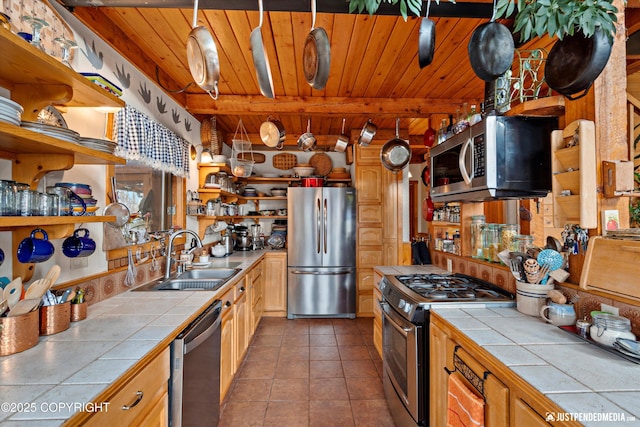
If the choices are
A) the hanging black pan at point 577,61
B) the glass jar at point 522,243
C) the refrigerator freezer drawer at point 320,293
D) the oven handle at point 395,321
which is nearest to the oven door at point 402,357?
the oven handle at point 395,321

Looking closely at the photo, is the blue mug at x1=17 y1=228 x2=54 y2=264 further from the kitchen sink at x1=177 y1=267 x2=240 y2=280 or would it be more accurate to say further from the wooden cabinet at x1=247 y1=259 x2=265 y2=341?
the wooden cabinet at x1=247 y1=259 x2=265 y2=341

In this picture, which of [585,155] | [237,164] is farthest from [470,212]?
[237,164]

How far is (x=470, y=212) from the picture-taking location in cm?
237

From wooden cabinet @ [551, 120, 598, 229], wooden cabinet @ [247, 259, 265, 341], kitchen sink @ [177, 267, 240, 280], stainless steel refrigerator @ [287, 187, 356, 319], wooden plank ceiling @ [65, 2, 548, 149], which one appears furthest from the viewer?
stainless steel refrigerator @ [287, 187, 356, 319]

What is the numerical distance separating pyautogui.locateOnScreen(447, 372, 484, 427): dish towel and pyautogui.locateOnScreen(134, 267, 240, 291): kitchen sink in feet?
4.74

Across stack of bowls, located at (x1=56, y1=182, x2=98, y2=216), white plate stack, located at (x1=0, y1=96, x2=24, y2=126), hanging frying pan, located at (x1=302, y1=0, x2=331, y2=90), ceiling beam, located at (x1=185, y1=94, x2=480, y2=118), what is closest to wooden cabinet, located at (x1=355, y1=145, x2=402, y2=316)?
ceiling beam, located at (x1=185, y1=94, x2=480, y2=118)

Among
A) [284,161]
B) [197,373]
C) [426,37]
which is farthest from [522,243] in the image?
[284,161]

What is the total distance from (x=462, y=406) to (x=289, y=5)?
6.55 ft

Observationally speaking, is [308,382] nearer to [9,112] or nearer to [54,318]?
[54,318]

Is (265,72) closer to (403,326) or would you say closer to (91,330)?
(91,330)

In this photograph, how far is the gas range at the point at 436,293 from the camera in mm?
1639

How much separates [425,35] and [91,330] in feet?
6.25

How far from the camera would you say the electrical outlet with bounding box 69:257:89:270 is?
5.05ft

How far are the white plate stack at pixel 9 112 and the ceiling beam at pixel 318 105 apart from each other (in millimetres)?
2220
